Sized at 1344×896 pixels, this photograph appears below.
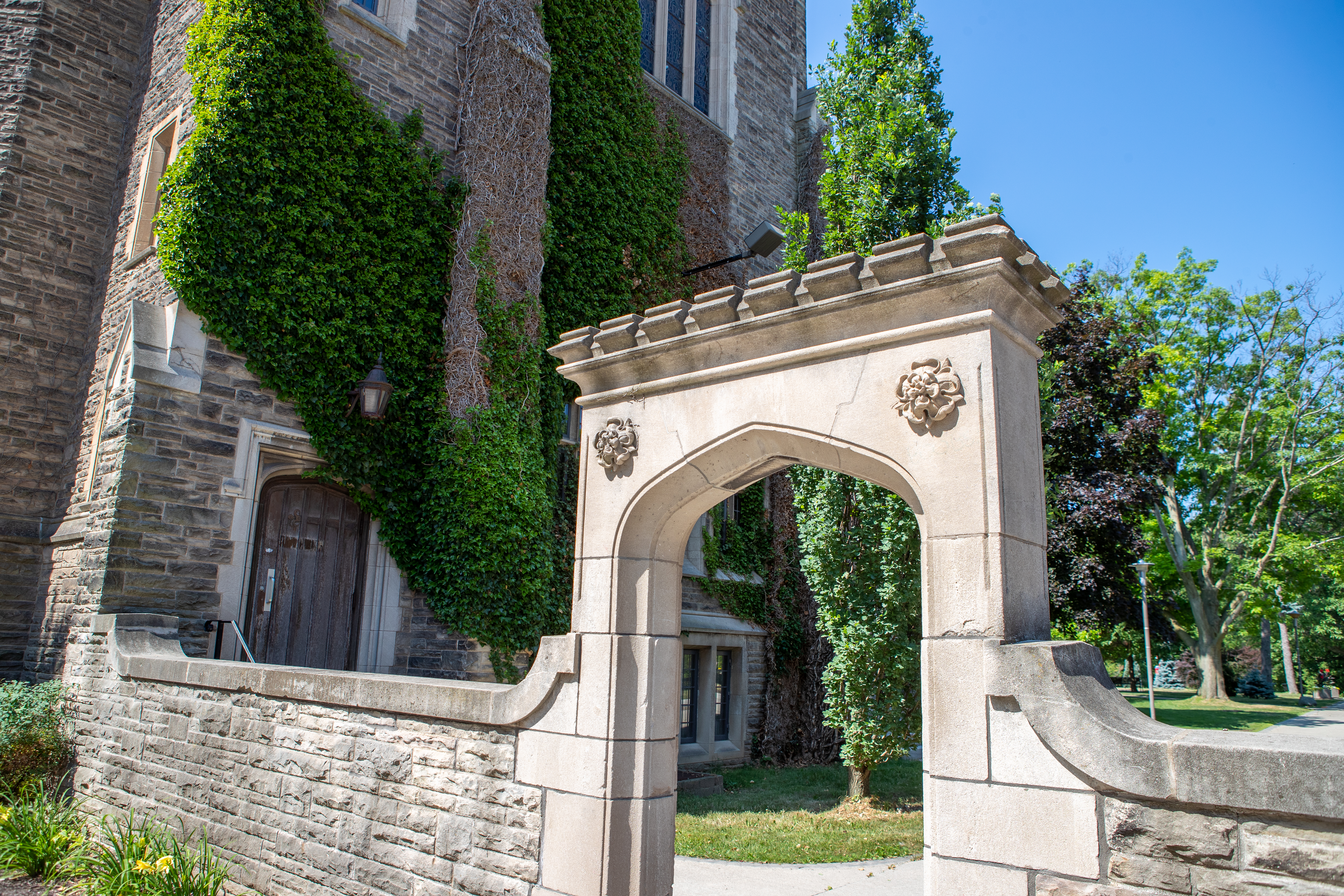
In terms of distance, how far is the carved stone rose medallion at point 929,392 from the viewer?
3.45m

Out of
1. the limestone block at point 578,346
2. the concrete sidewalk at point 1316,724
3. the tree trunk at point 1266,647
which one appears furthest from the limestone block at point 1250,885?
the tree trunk at point 1266,647

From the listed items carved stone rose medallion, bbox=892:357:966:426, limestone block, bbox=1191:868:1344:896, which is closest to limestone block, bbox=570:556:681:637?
carved stone rose medallion, bbox=892:357:966:426

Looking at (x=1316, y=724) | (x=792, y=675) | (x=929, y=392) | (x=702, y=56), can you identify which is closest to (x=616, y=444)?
(x=929, y=392)

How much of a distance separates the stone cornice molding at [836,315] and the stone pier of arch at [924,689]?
0.01 meters

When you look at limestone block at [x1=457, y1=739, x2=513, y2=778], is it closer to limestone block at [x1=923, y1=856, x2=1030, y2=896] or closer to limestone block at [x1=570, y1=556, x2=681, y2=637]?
limestone block at [x1=570, y1=556, x2=681, y2=637]

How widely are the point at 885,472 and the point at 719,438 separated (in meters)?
0.85

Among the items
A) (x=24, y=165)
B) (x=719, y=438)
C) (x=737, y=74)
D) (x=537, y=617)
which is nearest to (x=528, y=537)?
(x=537, y=617)

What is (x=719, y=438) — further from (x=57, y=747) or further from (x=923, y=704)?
(x=57, y=747)

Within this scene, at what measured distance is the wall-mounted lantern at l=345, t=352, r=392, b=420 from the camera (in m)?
8.46

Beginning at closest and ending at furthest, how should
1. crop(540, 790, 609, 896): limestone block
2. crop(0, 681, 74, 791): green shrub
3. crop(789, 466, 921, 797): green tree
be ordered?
crop(540, 790, 609, 896): limestone block, crop(0, 681, 74, 791): green shrub, crop(789, 466, 921, 797): green tree

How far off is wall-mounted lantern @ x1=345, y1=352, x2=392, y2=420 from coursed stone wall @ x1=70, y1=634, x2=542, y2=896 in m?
2.98

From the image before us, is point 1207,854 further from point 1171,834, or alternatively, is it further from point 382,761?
point 382,761

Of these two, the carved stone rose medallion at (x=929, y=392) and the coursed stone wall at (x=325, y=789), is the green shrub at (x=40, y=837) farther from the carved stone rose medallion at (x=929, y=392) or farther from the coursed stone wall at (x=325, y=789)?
the carved stone rose medallion at (x=929, y=392)

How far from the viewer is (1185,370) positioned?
2467cm
